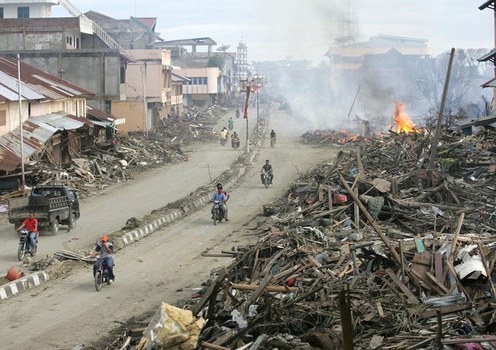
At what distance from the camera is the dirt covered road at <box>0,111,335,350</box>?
13.3 meters

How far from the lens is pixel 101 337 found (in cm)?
1304

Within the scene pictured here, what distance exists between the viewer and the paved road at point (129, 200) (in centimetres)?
2220

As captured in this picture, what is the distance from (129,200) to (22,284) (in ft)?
51.1

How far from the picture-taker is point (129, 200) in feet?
105

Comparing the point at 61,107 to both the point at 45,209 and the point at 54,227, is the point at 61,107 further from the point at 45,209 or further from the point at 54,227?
the point at 45,209

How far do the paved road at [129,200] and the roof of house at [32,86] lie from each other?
19.4 feet

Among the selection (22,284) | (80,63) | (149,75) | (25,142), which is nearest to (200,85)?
(149,75)

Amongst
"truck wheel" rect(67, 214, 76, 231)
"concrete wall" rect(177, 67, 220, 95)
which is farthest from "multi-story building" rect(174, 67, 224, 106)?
"truck wheel" rect(67, 214, 76, 231)

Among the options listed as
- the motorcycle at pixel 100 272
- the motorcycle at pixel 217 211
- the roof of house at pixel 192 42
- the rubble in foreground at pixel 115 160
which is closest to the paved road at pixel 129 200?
the rubble in foreground at pixel 115 160

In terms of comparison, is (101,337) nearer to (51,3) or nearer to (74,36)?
(74,36)

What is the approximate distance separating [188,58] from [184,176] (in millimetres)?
82227

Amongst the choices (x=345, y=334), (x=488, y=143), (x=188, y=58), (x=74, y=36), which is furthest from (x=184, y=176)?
(x=188, y=58)

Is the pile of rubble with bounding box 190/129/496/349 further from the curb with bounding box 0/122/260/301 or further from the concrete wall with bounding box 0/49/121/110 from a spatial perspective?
the concrete wall with bounding box 0/49/121/110

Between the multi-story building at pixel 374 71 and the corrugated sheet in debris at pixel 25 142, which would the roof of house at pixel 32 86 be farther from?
the multi-story building at pixel 374 71
